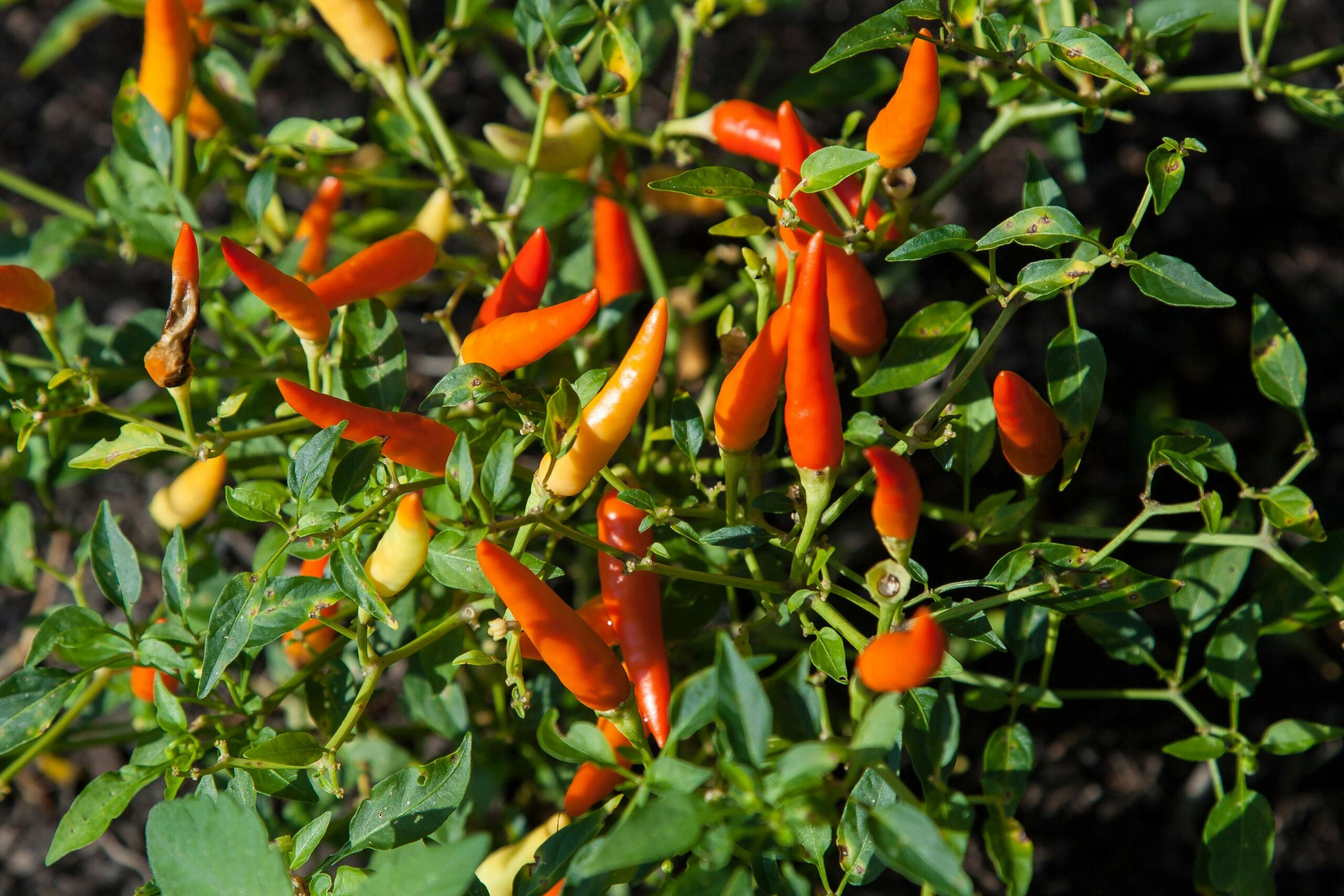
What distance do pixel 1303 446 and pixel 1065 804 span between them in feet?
3.76

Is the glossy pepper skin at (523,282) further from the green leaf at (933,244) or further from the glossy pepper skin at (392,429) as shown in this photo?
the green leaf at (933,244)

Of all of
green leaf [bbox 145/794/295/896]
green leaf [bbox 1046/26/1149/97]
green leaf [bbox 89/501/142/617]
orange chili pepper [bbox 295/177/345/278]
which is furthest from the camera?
orange chili pepper [bbox 295/177/345/278]

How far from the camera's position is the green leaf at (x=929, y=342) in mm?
1184

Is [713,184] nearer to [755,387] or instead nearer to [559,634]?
[755,387]

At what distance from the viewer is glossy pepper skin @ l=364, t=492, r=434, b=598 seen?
1046 millimetres

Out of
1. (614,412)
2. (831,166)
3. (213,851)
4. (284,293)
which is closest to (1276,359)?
(831,166)

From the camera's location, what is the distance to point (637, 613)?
4.00 feet

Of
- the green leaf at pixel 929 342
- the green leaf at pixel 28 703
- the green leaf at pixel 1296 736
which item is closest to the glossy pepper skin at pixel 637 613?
the green leaf at pixel 929 342

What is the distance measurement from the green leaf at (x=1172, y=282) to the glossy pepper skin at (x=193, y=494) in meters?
1.21

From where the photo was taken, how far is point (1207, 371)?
2.29m

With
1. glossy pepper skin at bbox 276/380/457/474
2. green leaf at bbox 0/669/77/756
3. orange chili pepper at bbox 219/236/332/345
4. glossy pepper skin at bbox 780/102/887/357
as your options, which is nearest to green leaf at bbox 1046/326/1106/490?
glossy pepper skin at bbox 780/102/887/357

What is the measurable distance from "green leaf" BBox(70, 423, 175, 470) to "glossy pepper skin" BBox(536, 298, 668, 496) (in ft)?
1.43

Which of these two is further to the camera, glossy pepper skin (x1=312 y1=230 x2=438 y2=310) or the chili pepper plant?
glossy pepper skin (x1=312 y1=230 x2=438 y2=310)

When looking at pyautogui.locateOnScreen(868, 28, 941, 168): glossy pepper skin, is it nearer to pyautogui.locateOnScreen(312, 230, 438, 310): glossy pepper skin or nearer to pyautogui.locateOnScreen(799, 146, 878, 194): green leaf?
pyautogui.locateOnScreen(799, 146, 878, 194): green leaf
